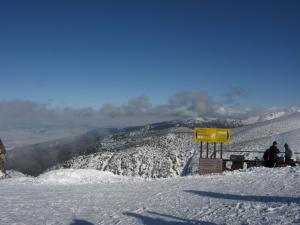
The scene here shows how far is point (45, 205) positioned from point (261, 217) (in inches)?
364

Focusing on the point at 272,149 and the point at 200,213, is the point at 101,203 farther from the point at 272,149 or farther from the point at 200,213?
the point at 272,149

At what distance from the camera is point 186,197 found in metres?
15.6

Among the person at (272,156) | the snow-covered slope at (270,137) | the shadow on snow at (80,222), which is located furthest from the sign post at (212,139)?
the snow-covered slope at (270,137)

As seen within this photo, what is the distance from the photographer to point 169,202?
49.1 ft

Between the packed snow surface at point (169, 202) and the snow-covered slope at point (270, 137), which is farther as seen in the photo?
the snow-covered slope at point (270, 137)

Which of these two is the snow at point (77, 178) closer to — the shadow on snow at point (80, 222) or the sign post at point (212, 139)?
the sign post at point (212, 139)

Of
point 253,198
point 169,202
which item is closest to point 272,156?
point 253,198

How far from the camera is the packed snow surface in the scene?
1209cm

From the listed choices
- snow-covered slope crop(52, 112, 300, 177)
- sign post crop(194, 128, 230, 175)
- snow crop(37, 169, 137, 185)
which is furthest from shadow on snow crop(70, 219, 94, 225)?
snow-covered slope crop(52, 112, 300, 177)

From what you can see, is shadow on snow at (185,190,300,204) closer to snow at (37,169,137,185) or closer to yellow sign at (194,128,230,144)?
snow at (37,169,137,185)

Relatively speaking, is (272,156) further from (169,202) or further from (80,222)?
(80,222)

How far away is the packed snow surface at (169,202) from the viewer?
12.1 metres

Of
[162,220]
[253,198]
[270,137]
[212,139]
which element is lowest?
[162,220]

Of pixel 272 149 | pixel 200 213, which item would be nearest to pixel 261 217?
pixel 200 213
